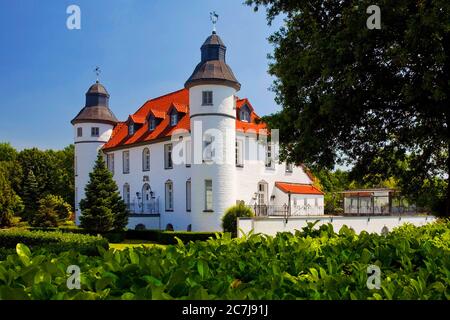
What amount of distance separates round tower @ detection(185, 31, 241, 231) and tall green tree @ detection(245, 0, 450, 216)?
40.5 feet

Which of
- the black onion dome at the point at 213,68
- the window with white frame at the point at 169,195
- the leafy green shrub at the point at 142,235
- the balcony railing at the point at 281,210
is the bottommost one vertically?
the leafy green shrub at the point at 142,235

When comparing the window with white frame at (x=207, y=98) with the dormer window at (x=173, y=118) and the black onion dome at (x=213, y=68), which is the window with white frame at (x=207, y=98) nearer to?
the black onion dome at (x=213, y=68)

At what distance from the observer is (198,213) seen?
105ft

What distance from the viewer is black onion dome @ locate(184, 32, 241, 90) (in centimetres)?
Result: 3172

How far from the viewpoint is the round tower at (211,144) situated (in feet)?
104

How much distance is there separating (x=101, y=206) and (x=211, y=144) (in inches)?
347

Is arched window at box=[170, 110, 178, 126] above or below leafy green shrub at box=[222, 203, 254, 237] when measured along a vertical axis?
above

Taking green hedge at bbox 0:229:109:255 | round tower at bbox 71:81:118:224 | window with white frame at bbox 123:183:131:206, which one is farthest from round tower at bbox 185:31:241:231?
round tower at bbox 71:81:118:224

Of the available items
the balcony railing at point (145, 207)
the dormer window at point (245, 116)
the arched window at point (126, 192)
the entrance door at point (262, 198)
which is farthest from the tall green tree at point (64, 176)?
the entrance door at point (262, 198)

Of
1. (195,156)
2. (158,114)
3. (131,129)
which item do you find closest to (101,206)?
(195,156)

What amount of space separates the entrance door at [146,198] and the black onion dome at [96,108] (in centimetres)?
912

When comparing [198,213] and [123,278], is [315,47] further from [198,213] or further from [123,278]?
[198,213]

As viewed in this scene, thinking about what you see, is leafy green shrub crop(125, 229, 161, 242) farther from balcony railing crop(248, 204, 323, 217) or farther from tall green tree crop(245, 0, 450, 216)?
tall green tree crop(245, 0, 450, 216)

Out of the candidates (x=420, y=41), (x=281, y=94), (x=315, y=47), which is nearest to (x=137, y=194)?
(x=281, y=94)
